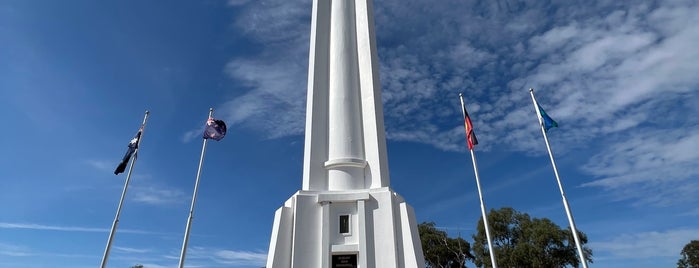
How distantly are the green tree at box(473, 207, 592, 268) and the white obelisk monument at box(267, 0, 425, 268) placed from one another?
28.6 metres

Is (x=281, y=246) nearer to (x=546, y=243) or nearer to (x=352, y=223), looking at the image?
(x=352, y=223)

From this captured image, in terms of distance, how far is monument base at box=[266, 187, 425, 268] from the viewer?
15.2m

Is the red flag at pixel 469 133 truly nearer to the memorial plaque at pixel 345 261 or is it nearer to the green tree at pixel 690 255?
the memorial plaque at pixel 345 261

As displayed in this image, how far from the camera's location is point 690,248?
65.2m

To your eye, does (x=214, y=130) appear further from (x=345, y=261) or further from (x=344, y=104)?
(x=345, y=261)

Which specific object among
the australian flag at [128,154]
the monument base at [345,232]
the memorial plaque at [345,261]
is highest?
the australian flag at [128,154]

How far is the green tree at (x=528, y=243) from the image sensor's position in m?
39.7

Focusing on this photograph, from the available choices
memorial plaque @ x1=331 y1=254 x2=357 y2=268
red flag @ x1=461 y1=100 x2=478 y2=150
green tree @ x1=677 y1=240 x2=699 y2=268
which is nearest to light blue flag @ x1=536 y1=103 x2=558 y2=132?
red flag @ x1=461 y1=100 x2=478 y2=150

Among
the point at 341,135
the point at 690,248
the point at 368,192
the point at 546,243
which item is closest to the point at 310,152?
the point at 341,135

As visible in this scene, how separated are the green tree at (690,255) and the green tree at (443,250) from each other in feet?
140

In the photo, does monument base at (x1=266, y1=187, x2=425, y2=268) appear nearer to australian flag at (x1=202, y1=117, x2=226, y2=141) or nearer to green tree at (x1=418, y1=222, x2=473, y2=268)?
australian flag at (x1=202, y1=117, x2=226, y2=141)

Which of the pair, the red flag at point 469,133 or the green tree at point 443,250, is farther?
the green tree at point 443,250

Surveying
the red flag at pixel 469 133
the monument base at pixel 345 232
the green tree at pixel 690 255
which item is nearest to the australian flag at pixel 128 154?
the monument base at pixel 345 232

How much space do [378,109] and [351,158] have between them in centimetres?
275
